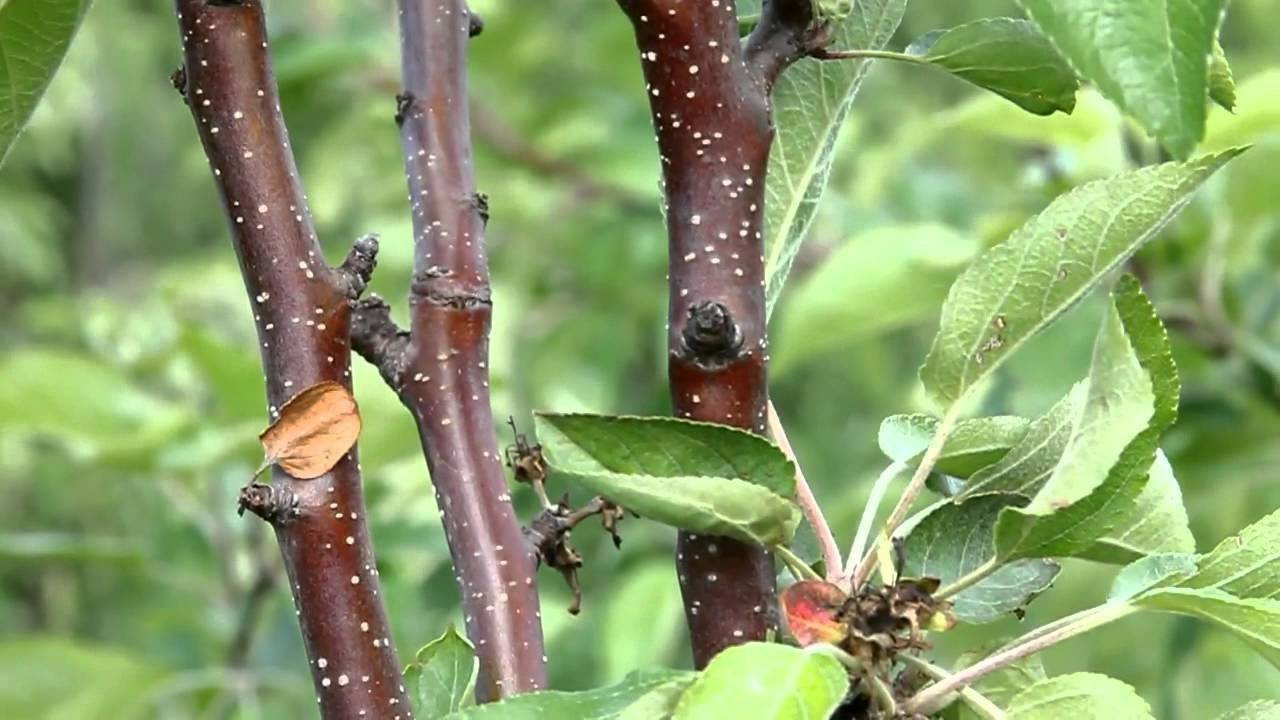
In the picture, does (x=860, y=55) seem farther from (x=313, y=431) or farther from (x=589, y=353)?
(x=589, y=353)

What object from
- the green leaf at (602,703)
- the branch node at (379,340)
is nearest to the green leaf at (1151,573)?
the green leaf at (602,703)

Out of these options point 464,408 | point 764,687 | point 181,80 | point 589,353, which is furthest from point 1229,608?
point 589,353

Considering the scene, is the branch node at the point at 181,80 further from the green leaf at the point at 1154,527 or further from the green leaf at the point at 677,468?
the green leaf at the point at 1154,527

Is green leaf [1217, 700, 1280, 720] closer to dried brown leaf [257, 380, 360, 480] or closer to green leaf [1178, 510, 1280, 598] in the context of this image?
green leaf [1178, 510, 1280, 598]

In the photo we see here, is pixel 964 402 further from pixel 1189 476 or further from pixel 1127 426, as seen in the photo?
pixel 1189 476

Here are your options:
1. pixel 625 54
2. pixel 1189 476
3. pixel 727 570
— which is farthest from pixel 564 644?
pixel 727 570

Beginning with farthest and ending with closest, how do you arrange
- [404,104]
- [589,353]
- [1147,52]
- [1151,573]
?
[589,353], [404,104], [1151,573], [1147,52]

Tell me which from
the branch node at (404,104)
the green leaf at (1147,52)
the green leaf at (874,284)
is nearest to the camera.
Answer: the green leaf at (1147,52)
